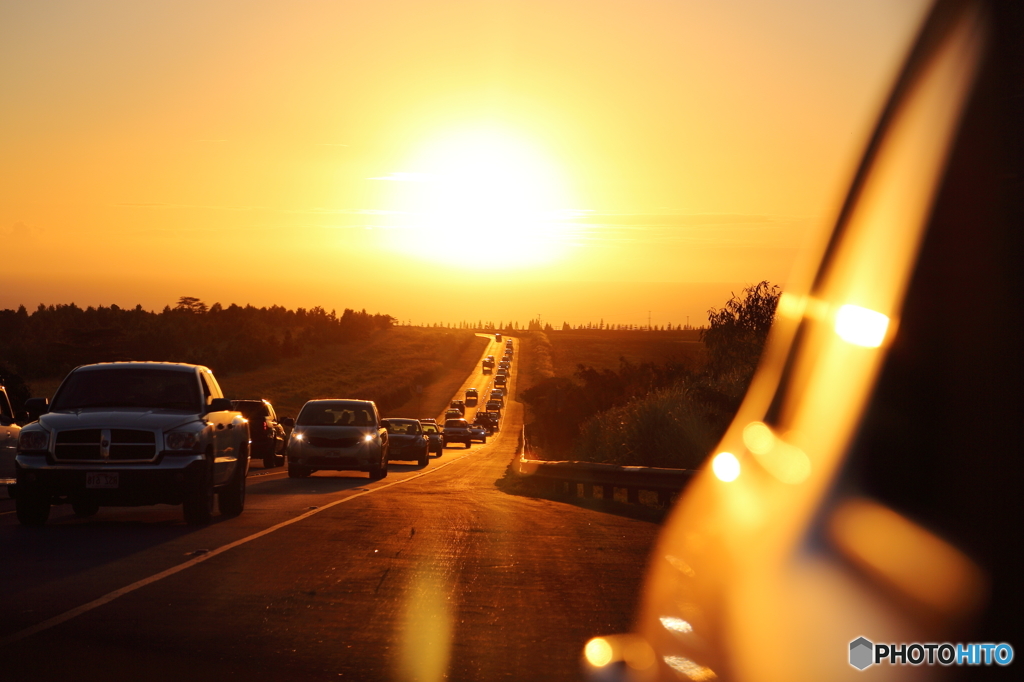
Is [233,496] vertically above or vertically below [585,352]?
below

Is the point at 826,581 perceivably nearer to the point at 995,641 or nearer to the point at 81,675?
the point at 995,641

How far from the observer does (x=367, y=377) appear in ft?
401

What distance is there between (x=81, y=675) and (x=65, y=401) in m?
9.54

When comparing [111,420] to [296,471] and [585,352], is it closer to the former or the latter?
[296,471]

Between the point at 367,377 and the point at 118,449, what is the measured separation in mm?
108877

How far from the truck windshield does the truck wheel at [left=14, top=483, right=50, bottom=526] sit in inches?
57.6

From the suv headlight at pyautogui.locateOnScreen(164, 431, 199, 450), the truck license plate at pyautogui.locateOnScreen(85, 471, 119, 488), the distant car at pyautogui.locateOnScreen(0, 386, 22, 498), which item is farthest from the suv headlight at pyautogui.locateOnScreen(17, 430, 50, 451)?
the distant car at pyautogui.locateOnScreen(0, 386, 22, 498)

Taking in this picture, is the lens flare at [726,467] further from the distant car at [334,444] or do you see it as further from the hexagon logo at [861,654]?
the distant car at [334,444]

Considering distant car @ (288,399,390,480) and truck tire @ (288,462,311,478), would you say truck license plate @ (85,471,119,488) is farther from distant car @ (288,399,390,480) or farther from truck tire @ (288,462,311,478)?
truck tire @ (288,462,311,478)

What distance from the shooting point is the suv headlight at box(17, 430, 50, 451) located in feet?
45.3

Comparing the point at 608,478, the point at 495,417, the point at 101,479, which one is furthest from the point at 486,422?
the point at 101,479

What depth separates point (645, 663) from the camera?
676 centimetres

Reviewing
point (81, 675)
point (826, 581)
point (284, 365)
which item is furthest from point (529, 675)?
point (284, 365)

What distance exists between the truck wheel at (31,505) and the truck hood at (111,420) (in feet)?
2.54
